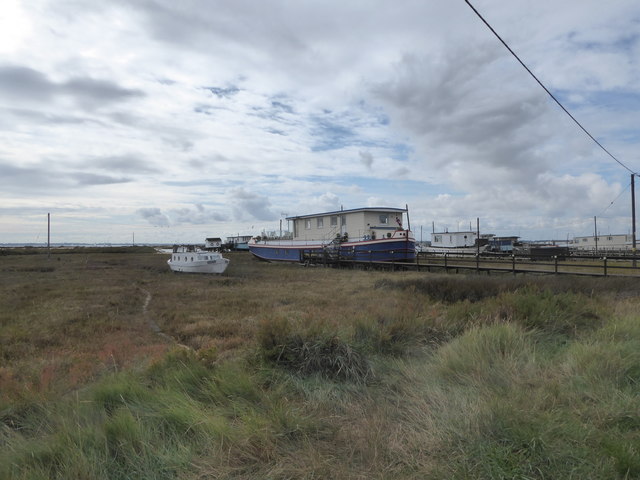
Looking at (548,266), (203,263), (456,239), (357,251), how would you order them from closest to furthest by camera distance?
(548,266) < (203,263) < (357,251) < (456,239)

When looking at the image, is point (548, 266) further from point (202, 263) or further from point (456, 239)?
point (456, 239)

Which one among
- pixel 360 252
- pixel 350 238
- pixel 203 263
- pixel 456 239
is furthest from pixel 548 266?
pixel 456 239

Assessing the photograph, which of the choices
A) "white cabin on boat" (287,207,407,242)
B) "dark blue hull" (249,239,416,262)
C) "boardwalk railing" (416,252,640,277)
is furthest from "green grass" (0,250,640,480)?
"white cabin on boat" (287,207,407,242)

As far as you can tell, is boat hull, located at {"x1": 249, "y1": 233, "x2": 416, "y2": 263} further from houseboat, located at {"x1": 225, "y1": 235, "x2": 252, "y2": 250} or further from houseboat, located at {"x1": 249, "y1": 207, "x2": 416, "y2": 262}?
houseboat, located at {"x1": 225, "y1": 235, "x2": 252, "y2": 250}

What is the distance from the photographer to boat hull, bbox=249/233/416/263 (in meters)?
30.8

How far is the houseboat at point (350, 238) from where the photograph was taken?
31.0 m

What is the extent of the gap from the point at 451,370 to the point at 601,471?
2.17m

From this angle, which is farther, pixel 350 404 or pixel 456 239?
pixel 456 239

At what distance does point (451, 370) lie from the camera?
4820 mm

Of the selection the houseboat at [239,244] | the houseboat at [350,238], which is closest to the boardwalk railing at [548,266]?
the houseboat at [350,238]

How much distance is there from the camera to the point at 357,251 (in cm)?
3228

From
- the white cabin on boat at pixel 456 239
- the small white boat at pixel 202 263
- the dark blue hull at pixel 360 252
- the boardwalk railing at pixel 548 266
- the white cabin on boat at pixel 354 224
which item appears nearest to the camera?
the boardwalk railing at pixel 548 266

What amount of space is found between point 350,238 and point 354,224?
1220 millimetres

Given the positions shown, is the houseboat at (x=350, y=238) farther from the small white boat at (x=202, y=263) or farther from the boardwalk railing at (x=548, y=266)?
the small white boat at (x=202, y=263)
